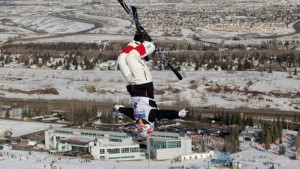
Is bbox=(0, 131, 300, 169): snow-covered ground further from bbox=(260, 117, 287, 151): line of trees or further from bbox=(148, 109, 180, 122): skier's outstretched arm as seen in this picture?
bbox=(148, 109, 180, 122): skier's outstretched arm

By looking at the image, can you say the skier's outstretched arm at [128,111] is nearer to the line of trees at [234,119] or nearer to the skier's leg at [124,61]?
the skier's leg at [124,61]

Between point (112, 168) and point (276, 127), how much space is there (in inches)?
342

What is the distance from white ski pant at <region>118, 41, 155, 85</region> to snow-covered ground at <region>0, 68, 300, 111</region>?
97.2 ft

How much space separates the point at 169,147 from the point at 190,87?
1753 centimetres

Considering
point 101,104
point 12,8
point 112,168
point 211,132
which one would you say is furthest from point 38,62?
point 12,8

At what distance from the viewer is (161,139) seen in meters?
28.9

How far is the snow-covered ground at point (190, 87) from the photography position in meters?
42.6

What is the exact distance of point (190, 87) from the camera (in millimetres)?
45750

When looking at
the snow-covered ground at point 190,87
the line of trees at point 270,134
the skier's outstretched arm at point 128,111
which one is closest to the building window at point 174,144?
the line of trees at point 270,134

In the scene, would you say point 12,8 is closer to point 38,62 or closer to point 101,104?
point 38,62

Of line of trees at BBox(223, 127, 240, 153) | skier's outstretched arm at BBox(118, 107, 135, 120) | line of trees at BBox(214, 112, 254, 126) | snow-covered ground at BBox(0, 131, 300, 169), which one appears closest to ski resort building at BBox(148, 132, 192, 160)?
snow-covered ground at BBox(0, 131, 300, 169)

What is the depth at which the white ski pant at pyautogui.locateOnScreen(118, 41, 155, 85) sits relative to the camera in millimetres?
11523

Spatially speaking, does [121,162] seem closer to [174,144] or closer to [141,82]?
[174,144]

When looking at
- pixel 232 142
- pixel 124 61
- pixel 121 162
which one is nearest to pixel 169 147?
pixel 121 162
